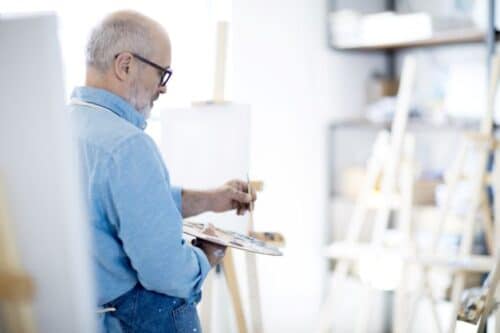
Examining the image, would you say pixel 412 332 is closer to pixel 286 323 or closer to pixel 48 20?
pixel 286 323

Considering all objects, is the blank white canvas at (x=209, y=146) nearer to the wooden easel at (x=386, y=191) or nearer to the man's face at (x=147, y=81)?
the man's face at (x=147, y=81)

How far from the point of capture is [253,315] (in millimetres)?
2312

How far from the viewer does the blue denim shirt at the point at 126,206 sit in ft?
4.70

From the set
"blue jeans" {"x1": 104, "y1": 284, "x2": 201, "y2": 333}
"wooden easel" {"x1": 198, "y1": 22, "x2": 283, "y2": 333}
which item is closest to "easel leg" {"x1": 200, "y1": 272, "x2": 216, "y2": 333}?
"wooden easel" {"x1": 198, "y1": 22, "x2": 283, "y2": 333}

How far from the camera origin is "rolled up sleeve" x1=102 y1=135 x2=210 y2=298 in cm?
143

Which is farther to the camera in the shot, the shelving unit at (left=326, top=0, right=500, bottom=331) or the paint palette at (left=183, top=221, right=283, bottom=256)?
the shelving unit at (left=326, top=0, right=500, bottom=331)

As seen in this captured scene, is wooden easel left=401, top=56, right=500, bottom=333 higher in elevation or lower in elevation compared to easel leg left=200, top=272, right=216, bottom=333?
higher

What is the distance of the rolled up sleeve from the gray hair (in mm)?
242

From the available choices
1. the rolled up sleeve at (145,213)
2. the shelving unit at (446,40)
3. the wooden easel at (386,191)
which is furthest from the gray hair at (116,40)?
the shelving unit at (446,40)

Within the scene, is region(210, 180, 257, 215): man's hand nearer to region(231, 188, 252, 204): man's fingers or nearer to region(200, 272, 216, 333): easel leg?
region(231, 188, 252, 204): man's fingers

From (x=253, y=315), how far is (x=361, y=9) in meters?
1.81

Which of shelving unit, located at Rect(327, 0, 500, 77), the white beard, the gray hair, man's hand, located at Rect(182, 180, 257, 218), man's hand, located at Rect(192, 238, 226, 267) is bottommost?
man's hand, located at Rect(192, 238, 226, 267)

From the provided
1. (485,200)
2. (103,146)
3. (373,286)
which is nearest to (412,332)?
(373,286)

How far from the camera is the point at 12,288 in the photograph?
920 millimetres
